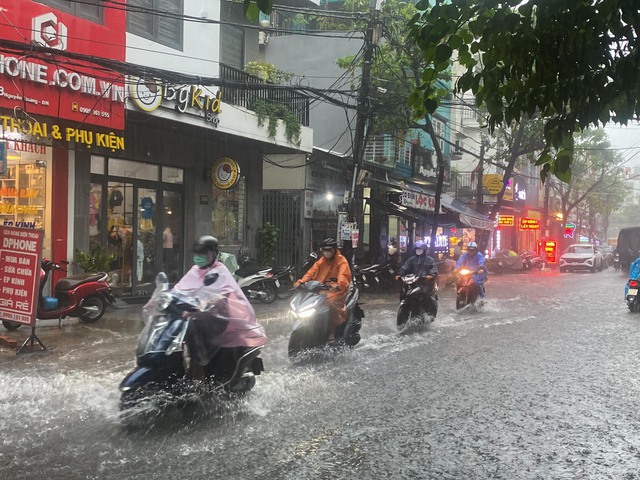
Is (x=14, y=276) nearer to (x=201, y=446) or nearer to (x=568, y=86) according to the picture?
(x=201, y=446)

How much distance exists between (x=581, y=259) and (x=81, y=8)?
95.6ft

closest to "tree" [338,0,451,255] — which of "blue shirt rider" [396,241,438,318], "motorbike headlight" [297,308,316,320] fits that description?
"blue shirt rider" [396,241,438,318]

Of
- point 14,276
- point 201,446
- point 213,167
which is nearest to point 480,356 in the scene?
point 201,446

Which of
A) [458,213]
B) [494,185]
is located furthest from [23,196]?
[494,185]

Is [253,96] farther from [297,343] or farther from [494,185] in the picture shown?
[494,185]

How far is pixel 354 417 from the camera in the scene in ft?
18.1

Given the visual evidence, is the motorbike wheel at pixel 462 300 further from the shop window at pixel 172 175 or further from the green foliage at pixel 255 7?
the green foliage at pixel 255 7

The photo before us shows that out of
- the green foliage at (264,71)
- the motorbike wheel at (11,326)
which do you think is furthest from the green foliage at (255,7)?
the green foliage at (264,71)

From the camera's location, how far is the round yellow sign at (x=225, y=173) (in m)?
15.5

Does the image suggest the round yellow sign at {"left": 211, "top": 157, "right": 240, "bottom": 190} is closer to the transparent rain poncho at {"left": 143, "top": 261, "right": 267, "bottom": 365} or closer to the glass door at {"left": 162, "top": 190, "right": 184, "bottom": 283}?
the glass door at {"left": 162, "top": 190, "right": 184, "bottom": 283}

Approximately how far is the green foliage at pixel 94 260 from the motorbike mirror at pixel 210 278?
24.6ft

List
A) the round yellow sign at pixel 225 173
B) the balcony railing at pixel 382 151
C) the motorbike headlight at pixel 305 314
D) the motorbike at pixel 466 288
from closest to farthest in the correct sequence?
1. the motorbike headlight at pixel 305 314
2. the motorbike at pixel 466 288
3. the round yellow sign at pixel 225 173
4. the balcony railing at pixel 382 151

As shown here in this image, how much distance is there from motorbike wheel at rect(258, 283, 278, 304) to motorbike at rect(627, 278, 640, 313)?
821cm

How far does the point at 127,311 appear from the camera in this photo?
41.2 feet
